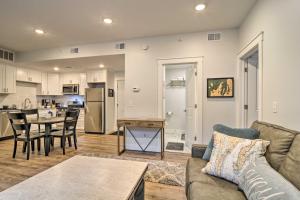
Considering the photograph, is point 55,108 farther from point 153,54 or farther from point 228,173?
point 228,173

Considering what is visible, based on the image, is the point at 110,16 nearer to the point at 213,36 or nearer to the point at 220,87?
the point at 213,36

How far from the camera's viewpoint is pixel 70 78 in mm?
6789

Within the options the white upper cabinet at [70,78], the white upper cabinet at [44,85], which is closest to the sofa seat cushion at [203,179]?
the white upper cabinet at [70,78]

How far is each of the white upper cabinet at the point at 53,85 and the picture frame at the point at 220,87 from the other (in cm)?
589

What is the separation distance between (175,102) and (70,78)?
13.9 ft

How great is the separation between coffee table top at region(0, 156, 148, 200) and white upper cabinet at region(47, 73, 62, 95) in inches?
233

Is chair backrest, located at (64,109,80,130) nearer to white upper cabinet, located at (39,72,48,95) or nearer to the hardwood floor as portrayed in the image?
the hardwood floor

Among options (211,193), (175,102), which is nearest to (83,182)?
(211,193)

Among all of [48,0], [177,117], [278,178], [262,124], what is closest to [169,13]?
[48,0]

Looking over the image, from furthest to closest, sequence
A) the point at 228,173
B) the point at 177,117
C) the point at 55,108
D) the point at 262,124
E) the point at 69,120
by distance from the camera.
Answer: the point at 55,108 < the point at 177,117 < the point at 69,120 < the point at 262,124 < the point at 228,173

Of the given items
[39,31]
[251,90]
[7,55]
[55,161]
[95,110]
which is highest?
[39,31]

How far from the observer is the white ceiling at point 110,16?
255 centimetres

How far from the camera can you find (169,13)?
→ 2.85 m

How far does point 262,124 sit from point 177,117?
4236 millimetres
